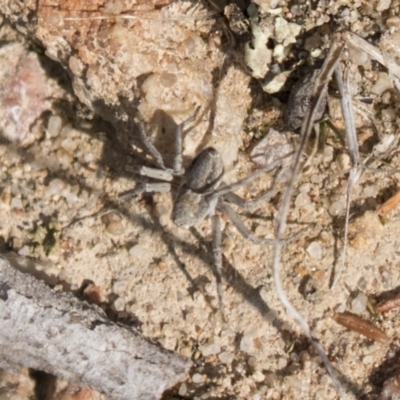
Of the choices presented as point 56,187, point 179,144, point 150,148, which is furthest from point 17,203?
point 179,144

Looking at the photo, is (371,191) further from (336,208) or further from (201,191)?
(201,191)

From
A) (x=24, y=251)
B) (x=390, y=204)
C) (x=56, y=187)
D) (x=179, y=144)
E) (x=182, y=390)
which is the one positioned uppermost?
(x=56, y=187)

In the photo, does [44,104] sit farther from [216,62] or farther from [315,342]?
[315,342]

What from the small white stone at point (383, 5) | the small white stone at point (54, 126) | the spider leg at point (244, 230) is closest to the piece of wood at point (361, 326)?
the spider leg at point (244, 230)

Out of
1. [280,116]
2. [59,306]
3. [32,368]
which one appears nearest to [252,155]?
[280,116]

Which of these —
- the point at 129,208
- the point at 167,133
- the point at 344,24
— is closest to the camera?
the point at 344,24

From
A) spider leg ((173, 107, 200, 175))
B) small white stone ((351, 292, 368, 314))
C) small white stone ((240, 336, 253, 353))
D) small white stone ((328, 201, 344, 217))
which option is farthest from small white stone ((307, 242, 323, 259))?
spider leg ((173, 107, 200, 175))

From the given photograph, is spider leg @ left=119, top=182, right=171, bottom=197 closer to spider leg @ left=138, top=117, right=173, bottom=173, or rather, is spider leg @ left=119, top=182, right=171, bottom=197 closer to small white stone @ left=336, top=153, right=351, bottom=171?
spider leg @ left=138, top=117, right=173, bottom=173
